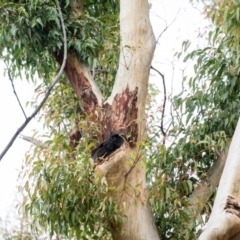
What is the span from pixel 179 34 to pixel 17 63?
2.85 feet

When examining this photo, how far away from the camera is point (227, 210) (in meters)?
1.65

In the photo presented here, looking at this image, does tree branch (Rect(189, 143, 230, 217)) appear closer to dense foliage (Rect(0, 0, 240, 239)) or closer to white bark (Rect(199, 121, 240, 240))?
dense foliage (Rect(0, 0, 240, 239))

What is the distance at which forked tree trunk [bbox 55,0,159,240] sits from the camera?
6.68 feet

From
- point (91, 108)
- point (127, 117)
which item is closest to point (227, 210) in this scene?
point (127, 117)

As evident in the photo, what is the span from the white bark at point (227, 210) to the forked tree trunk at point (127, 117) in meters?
0.41

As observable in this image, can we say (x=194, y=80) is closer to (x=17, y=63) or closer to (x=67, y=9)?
(x=67, y=9)

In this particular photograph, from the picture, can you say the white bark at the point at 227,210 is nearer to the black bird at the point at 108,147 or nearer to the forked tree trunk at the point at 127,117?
the forked tree trunk at the point at 127,117

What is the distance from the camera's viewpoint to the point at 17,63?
2629 mm

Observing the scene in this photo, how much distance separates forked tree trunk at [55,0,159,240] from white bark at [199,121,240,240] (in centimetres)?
41

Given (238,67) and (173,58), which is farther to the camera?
(173,58)

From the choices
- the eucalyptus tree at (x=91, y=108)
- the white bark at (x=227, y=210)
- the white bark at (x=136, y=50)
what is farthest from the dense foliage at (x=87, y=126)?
the white bark at (x=227, y=210)

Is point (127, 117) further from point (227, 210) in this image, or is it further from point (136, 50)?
point (227, 210)

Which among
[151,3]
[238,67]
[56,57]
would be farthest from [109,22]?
[238,67]

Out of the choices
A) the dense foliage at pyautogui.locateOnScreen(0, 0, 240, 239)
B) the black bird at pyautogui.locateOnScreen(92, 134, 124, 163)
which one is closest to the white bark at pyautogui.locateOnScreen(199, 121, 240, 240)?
the dense foliage at pyautogui.locateOnScreen(0, 0, 240, 239)
